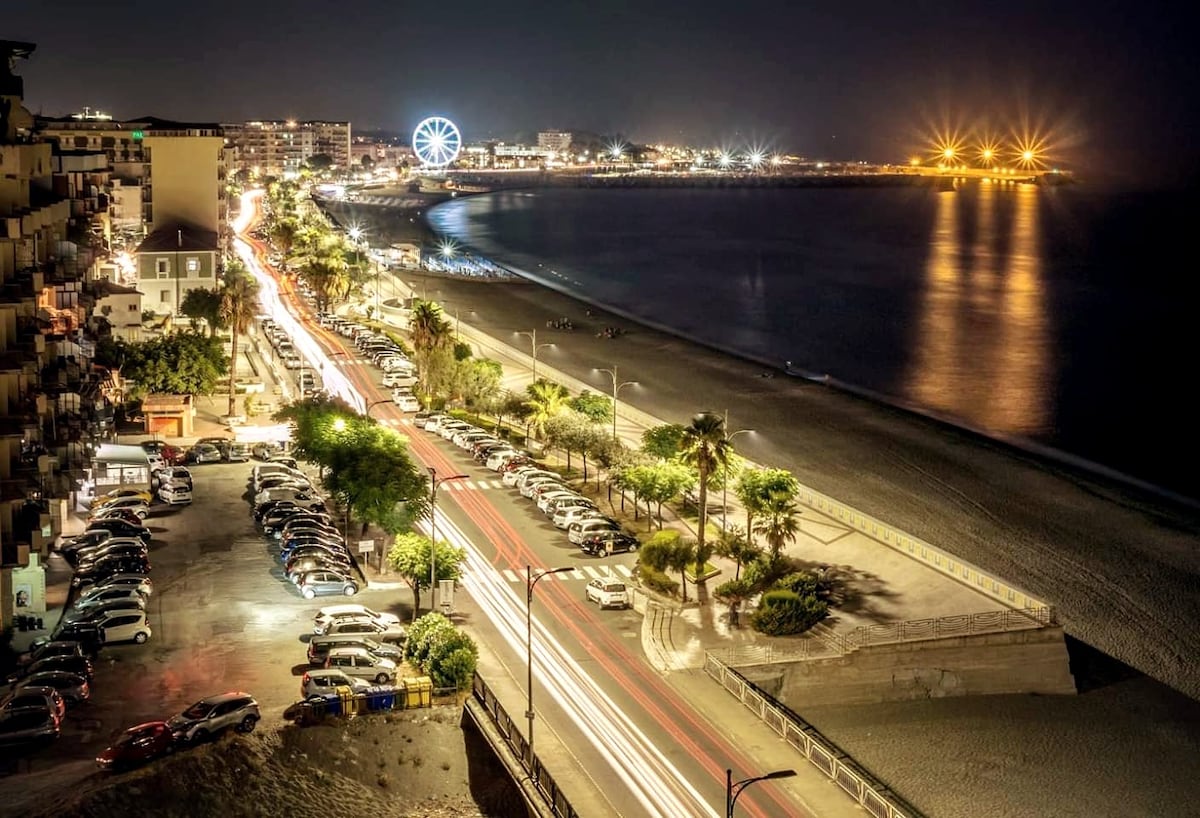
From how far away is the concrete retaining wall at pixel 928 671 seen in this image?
39.0 m

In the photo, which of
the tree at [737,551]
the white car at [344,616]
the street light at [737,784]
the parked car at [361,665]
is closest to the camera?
the street light at [737,784]

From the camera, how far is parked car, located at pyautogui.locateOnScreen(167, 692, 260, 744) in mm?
28578

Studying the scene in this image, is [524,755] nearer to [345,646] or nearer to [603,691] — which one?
[603,691]

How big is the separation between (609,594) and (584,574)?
357cm

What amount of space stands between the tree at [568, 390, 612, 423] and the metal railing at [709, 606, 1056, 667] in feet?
79.1

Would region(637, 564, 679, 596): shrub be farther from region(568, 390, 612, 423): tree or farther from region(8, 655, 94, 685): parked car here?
region(568, 390, 612, 423): tree

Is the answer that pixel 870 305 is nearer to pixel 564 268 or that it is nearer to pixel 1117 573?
pixel 564 268

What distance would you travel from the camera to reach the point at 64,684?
31375mm

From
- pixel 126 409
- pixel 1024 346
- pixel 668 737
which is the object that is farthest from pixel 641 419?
pixel 1024 346

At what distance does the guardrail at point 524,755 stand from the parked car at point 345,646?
3.41m

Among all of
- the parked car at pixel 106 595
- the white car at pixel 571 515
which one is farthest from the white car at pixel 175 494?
the white car at pixel 571 515

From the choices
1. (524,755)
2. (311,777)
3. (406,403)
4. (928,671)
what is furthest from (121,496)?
(928,671)

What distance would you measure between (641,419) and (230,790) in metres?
43.1

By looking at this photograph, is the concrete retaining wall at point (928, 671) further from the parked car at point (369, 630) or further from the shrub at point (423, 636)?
the parked car at point (369, 630)
